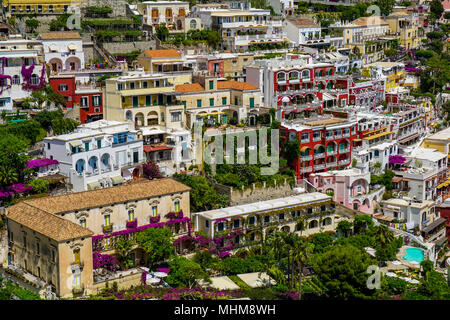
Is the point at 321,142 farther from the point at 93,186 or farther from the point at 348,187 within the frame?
the point at 93,186

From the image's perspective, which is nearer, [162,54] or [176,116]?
[176,116]

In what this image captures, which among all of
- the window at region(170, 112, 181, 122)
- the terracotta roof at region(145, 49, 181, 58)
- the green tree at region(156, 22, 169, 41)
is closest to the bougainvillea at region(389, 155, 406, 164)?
the window at region(170, 112, 181, 122)

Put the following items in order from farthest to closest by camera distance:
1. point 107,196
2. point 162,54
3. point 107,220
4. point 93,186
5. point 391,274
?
point 162,54 → point 93,186 → point 391,274 → point 107,196 → point 107,220

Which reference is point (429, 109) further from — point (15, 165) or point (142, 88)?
point (15, 165)

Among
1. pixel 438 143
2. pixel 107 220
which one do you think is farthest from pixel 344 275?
pixel 438 143

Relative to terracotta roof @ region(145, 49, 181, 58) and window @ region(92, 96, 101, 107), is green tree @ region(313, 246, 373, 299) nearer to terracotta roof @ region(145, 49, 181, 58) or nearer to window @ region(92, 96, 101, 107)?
window @ region(92, 96, 101, 107)

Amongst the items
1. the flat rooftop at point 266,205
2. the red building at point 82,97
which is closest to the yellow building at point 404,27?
the flat rooftop at point 266,205

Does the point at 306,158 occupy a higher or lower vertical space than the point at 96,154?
lower

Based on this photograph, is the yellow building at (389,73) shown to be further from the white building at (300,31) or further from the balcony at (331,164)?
the balcony at (331,164)
